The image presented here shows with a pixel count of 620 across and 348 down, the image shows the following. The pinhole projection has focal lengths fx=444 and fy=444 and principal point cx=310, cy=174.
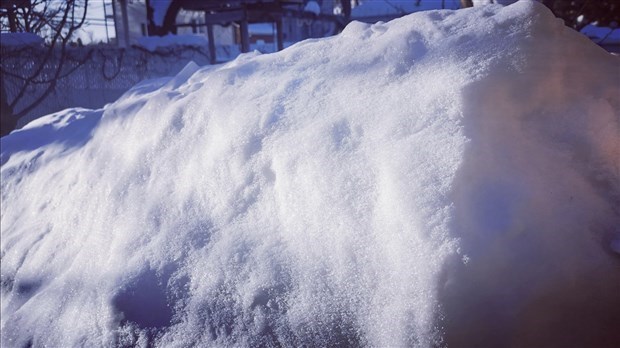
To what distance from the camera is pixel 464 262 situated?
110 centimetres

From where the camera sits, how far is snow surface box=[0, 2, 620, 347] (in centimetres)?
112

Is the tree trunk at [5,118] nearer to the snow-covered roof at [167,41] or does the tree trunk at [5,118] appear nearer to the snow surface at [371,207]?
the snow surface at [371,207]

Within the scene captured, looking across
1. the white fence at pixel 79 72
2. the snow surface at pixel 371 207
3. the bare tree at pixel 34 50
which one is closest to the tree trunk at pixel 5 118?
the bare tree at pixel 34 50

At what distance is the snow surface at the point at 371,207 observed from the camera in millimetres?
1121

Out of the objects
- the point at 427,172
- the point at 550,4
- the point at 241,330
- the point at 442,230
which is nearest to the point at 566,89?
the point at 427,172

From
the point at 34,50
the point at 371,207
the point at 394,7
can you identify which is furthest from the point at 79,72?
the point at 371,207

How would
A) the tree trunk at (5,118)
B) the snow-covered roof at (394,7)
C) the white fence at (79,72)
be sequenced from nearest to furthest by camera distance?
the tree trunk at (5,118) < the snow-covered roof at (394,7) < the white fence at (79,72)

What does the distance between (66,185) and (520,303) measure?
2299 millimetres

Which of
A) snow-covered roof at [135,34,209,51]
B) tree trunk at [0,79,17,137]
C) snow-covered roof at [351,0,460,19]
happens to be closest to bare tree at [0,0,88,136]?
tree trunk at [0,79,17,137]

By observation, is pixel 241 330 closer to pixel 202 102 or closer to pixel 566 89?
pixel 202 102

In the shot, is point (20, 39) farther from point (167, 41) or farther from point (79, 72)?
point (167, 41)

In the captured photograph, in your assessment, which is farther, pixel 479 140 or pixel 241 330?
pixel 241 330

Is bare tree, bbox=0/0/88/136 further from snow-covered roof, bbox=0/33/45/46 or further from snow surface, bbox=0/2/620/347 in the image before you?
snow surface, bbox=0/2/620/347

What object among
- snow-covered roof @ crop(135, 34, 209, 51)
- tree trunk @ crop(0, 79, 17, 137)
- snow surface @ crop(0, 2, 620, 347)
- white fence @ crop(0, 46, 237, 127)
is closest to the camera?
snow surface @ crop(0, 2, 620, 347)
